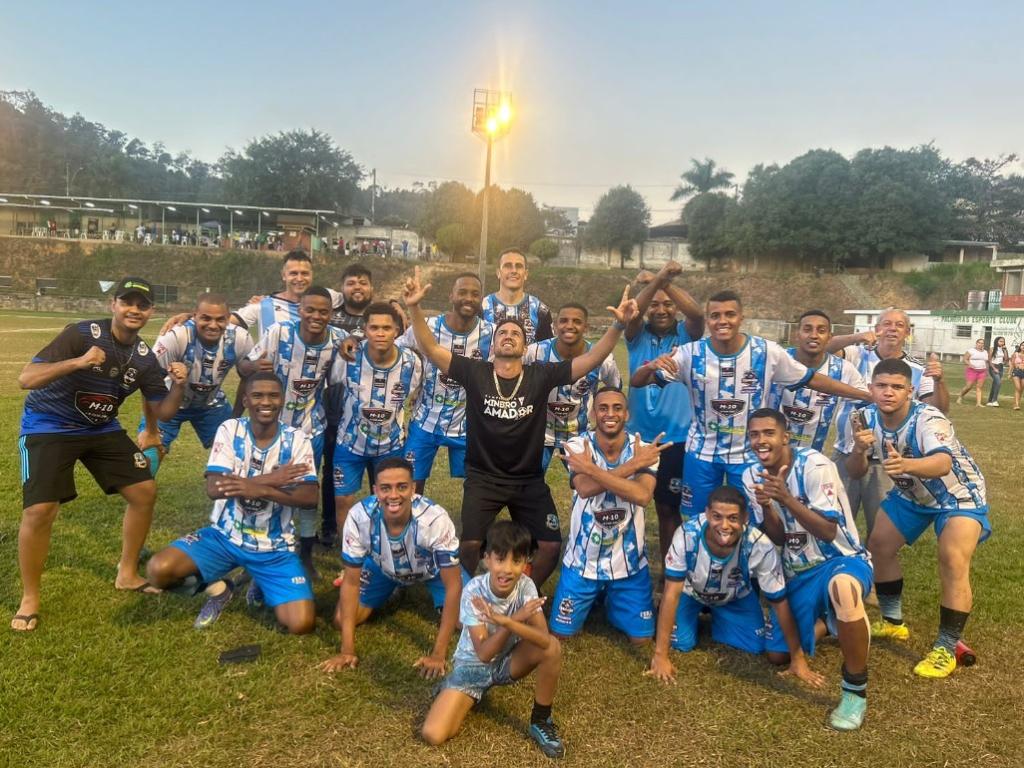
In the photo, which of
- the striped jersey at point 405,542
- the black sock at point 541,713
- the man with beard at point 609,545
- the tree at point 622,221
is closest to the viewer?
the black sock at point 541,713

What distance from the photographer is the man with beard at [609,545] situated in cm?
489

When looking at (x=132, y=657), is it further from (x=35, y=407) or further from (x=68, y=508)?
(x=68, y=508)

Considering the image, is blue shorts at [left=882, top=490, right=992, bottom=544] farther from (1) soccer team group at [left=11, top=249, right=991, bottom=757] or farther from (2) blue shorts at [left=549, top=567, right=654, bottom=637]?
(2) blue shorts at [left=549, top=567, right=654, bottom=637]

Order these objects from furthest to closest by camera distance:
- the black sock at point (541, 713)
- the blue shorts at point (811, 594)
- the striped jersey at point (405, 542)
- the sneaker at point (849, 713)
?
the striped jersey at point (405, 542), the blue shorts at point (811, 594), the sneaker at point (849, 713), the black sock at point (541, 713)

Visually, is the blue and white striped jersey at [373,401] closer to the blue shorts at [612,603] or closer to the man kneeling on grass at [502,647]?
the blue shorts at [612,603]

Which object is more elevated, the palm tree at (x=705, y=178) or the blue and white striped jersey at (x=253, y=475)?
the palm tree at (x=705, y=178)

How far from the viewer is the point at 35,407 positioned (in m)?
4.90

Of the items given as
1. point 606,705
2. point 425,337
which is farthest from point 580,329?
point 606,705

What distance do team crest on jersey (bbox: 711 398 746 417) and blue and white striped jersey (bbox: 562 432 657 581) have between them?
2.76ft

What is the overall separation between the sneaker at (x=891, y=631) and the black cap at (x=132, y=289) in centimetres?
571

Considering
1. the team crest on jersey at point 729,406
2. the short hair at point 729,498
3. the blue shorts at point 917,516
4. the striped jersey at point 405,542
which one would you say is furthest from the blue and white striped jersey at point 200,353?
the blue shorts at point 917,516

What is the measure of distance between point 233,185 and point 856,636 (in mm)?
76636

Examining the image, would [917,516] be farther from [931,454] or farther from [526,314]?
[526,314]

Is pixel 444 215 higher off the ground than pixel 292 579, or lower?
higher
